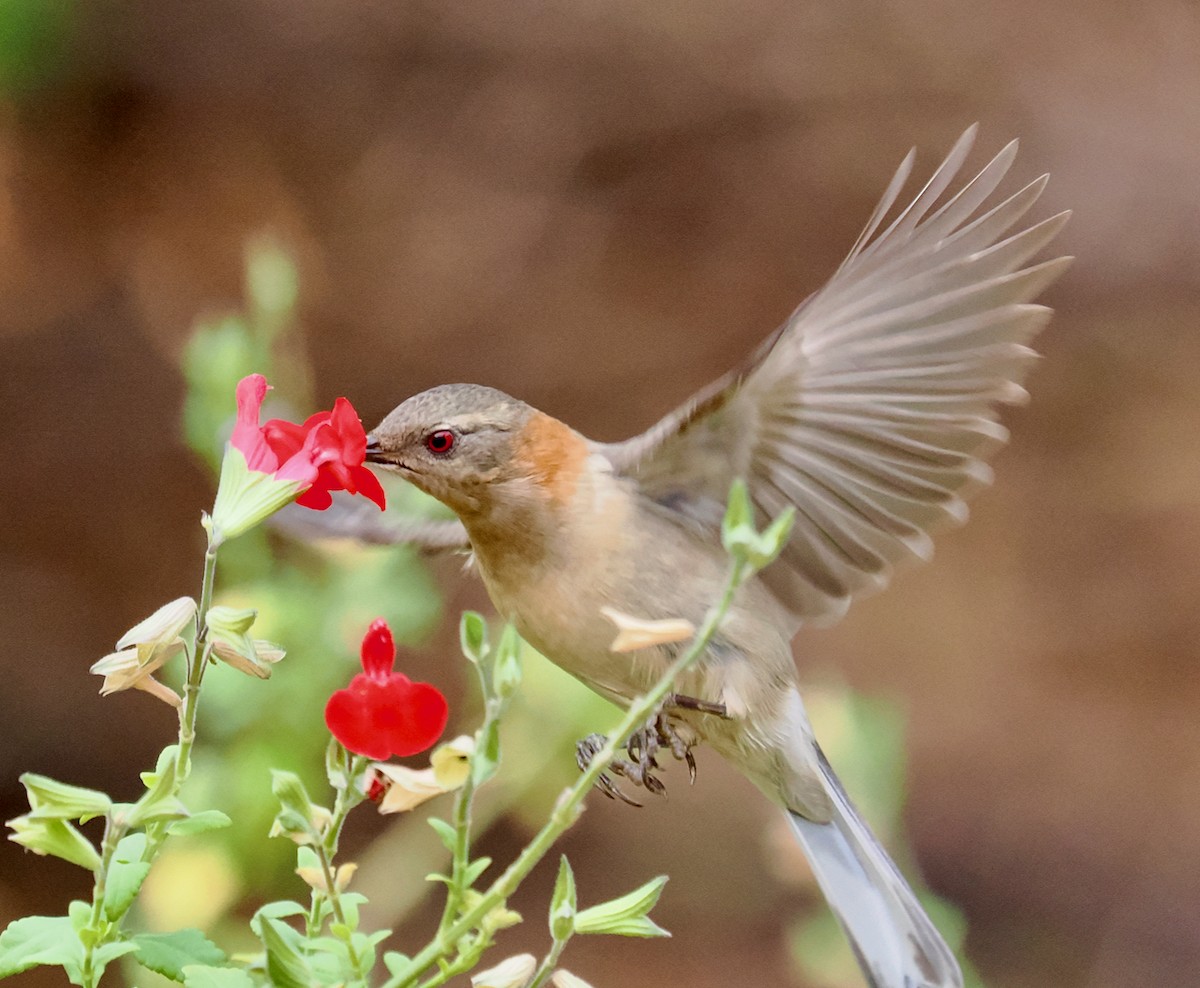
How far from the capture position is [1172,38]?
2852 millimetres

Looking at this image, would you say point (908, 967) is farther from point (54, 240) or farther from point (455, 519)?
point (54, 240)

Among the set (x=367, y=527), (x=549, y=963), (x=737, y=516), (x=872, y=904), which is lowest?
(x=872, y=904)

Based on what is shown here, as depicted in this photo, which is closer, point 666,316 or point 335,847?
point 335,847

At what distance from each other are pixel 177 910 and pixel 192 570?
1.51 metres

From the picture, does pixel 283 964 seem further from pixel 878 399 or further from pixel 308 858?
pixel 878 399

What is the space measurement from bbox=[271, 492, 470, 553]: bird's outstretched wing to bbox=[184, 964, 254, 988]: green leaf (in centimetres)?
61

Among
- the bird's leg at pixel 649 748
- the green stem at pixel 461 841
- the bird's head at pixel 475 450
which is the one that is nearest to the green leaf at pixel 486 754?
the green stem at pixel 461 841

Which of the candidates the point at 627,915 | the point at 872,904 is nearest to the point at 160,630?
the point at 627,915

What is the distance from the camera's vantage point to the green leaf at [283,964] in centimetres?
58

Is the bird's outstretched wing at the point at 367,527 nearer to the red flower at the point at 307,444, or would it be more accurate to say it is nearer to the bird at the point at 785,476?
the bird at the point at 785,476

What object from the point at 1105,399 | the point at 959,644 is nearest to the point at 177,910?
the point at 959,644

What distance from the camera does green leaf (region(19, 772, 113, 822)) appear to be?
61 cm

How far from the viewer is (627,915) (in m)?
0.68

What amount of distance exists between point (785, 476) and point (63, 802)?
675 mm
